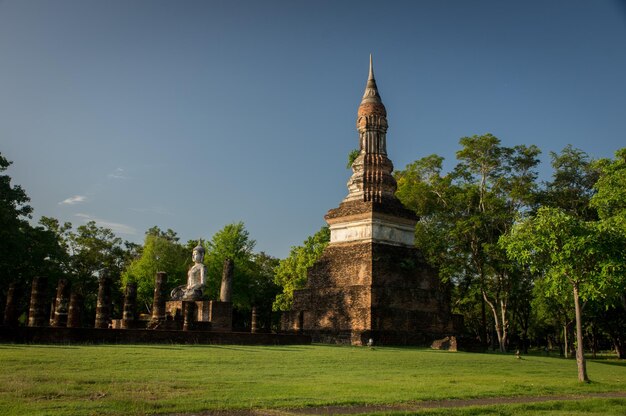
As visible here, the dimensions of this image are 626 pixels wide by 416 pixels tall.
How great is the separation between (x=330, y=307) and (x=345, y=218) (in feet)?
14.1

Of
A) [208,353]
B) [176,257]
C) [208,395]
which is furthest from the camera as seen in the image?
[176,257]

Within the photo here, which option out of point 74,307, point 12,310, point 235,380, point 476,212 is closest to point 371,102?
point 476,212

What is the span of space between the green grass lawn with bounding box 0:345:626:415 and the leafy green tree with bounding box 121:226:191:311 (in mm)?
30143

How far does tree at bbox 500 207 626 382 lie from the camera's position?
14336 mm

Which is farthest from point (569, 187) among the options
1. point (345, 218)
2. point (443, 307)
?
point (345, 218)

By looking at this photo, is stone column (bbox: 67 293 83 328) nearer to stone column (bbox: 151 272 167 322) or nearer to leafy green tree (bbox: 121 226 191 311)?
stone column (bbox: 151 272 167 322)

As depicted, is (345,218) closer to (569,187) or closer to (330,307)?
(330,307)

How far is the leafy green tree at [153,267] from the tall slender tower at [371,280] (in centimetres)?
1912

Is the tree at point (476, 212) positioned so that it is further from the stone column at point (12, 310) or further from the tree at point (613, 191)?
the stone column at point (12, 310)

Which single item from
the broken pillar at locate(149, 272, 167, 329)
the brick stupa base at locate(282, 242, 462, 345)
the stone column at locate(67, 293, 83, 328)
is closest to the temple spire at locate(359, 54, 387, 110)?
the brick stupa base at locate(282, 242, 462, 345)

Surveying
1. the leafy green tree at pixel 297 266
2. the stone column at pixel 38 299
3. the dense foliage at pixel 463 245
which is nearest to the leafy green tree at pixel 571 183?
the dense foliage at pixel 463 245

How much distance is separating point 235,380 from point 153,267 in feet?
121

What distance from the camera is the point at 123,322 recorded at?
82.3 ft

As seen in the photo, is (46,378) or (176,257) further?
(176,257)
